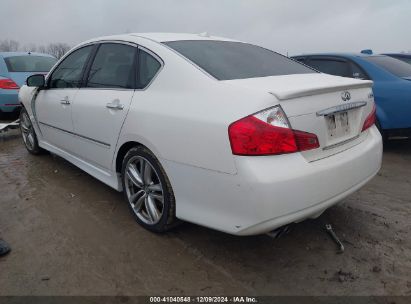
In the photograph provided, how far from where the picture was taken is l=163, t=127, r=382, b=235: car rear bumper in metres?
2.03

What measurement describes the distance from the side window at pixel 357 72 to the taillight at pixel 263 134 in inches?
139

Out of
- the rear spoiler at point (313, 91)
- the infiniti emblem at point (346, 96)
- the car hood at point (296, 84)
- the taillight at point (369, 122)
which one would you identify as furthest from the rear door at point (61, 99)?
the taillight at point (369, 122)

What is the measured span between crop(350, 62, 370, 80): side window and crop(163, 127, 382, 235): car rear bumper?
3.05m

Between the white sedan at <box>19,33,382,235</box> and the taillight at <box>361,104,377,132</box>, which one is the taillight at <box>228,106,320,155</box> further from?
the taillight at <box>361,104,377,132</box>

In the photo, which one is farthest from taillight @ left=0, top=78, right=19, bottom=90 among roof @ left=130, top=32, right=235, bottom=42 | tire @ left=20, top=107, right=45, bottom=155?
roof @ left=130, top=32, right=235, bottom=42

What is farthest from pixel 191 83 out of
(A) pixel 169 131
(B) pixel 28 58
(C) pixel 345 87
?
(B) pixel 28 58

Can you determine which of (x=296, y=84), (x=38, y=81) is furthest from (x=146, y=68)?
(x=38, y=81)

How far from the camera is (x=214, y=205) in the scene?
7.32 feet

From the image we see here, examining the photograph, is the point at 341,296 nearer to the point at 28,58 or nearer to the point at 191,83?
the point at 191,83

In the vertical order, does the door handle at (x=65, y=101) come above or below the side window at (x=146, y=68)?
below

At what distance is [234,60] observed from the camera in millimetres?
2793

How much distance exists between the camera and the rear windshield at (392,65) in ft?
16.5

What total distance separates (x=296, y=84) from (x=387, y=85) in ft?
10.0

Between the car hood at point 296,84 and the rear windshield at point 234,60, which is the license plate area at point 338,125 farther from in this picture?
the rear windshield at point 234,60
